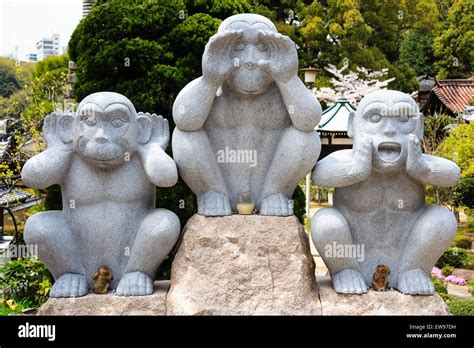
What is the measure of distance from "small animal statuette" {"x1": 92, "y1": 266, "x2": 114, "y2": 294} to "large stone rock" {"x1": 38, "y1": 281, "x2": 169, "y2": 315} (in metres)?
0.07

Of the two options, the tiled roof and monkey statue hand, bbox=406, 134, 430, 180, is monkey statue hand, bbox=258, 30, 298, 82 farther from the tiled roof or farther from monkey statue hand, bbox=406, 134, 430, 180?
the tiled roof

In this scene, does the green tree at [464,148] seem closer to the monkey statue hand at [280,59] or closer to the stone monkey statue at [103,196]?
the monkey statue hand at [280,59]

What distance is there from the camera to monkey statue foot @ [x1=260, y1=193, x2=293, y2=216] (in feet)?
13.2

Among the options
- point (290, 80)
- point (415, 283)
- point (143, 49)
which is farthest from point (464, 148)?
point (290, 80)

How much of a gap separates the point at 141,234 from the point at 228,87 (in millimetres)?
1207

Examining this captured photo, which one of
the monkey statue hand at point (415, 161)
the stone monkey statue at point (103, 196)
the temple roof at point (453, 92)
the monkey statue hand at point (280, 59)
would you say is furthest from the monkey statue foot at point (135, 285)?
the temple roof at point (453, 92)

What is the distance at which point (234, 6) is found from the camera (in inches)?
263

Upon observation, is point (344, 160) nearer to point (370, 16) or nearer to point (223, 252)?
point (223, 252)

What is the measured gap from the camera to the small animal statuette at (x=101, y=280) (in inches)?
157

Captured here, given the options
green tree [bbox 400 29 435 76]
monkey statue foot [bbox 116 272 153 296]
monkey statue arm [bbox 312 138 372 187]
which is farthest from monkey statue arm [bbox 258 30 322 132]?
green tree [bbox 400 29 435 76]

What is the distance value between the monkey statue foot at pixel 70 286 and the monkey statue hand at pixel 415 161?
2386mm

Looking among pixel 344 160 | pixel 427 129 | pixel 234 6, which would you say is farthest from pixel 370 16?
pixel 344 160

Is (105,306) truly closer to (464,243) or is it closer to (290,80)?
(290,80)

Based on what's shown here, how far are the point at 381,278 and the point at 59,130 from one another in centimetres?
251
